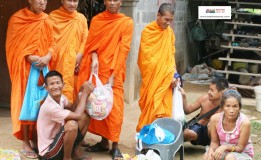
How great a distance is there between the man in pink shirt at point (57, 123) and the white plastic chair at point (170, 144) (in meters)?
0.71

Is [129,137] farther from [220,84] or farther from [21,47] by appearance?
[21,47]

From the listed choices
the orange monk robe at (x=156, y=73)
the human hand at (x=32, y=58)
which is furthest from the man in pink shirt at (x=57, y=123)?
the orange monk robe at (x=156, y=73)

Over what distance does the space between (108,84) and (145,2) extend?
3.47 metres

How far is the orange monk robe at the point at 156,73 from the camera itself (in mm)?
4926

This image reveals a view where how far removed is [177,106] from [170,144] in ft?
2.03

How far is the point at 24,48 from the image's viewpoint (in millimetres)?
4695

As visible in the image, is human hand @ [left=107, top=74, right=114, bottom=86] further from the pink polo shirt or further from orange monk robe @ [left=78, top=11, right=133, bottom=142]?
the pink polo shirt

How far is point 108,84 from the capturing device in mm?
4688

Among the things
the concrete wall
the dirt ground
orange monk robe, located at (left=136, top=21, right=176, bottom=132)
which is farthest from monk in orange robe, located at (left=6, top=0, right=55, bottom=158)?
the concrete wall

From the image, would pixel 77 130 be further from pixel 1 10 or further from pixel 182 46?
pixel 182 46

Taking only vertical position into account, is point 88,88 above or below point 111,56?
below

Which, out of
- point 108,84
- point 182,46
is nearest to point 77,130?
point 108,84

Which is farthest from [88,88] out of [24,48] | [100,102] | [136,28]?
[136,28]

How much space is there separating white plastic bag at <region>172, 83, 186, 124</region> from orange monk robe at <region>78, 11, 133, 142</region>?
1.94 ft
